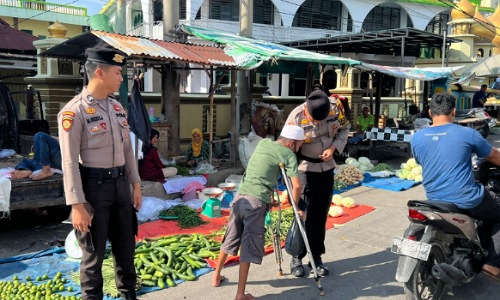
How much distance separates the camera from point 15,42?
43.7 feet

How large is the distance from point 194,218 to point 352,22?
25755mm

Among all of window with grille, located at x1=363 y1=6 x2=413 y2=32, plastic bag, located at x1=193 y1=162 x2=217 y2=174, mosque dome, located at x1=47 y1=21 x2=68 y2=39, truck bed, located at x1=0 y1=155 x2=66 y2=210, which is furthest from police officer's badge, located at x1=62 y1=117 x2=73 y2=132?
window with grille, located at x1=363 y1=6 x2=413 y2=32

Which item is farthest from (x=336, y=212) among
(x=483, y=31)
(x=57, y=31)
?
(x=483, y=31)

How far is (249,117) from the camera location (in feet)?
39.3

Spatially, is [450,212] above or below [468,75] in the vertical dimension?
below

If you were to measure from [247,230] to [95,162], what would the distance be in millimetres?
1414

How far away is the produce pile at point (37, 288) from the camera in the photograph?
3945 millimetres

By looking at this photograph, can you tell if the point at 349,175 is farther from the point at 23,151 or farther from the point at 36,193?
the point at 23,151

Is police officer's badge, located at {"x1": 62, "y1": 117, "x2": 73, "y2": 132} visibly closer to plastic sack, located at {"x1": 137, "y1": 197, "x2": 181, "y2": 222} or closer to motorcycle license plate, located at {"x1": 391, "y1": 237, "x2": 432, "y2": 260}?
motorcycle license plate, located at {"x1": 391, "y1": 237, "x2": 432, "y2": 260}

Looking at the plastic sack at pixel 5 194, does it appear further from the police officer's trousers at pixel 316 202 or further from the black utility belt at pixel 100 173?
the police officer's trousers at pixel 316 202

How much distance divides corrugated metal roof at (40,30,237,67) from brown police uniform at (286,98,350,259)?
3.41 meters

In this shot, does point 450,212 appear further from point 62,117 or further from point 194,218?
point 194,218

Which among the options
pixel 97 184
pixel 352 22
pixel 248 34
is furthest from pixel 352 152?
pixel 352 22

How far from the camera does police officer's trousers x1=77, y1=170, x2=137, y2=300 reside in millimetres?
3242
